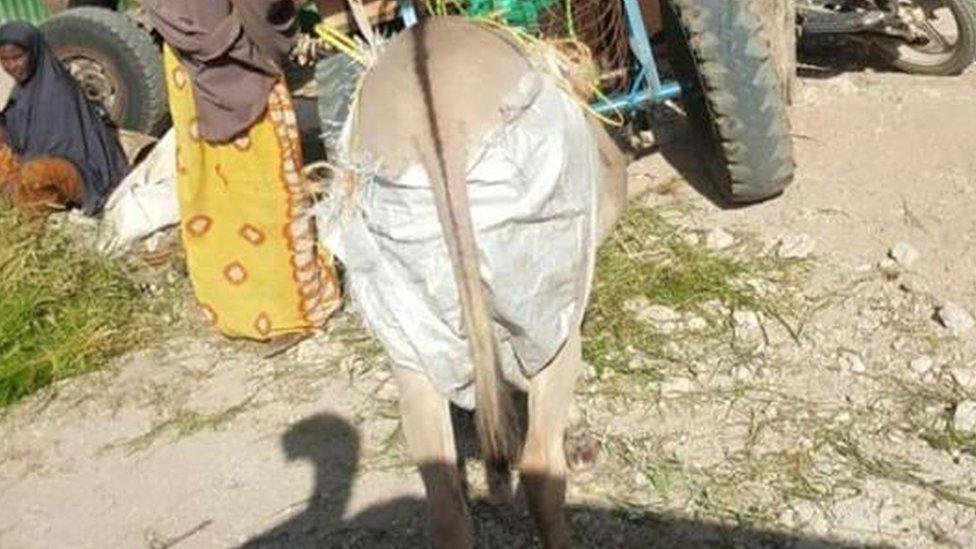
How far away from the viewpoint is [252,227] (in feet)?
14.2

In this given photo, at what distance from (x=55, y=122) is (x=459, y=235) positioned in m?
3.75

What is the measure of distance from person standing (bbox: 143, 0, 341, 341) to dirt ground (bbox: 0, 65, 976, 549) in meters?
0.19

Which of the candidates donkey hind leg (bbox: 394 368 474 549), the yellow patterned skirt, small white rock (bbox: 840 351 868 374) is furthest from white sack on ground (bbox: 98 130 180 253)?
small white rock (bbox: 840 351 868 374)

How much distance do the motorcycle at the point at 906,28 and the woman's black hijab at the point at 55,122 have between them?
328cm

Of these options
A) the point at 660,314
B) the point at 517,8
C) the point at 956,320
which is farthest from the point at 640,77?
the point at 956,320

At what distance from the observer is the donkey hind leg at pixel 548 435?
282 cm

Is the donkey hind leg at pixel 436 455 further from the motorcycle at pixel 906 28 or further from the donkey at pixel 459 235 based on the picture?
the motorcycle at pixel 906 28

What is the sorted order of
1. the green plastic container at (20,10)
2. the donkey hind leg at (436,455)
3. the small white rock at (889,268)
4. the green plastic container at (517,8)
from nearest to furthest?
the donkey hind leg at (436,455) < the small white rock at (889,268) < the green plastic container at (517,8) < the green plastic container at (20,10)

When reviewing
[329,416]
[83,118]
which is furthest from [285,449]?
[83,118]

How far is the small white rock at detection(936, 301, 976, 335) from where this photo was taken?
3641 mm

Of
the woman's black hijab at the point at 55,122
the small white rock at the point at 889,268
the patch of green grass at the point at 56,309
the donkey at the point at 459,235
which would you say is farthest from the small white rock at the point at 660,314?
the woman's black hijab at the point at 55,122

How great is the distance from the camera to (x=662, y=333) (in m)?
3.93

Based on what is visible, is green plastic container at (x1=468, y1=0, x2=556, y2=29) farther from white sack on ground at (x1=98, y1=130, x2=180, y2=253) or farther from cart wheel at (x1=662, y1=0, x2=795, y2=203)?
white sack on ground at (x1=98, y1=130, x2=180, y2=253)

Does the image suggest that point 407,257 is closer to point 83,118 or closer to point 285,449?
point 285,449
